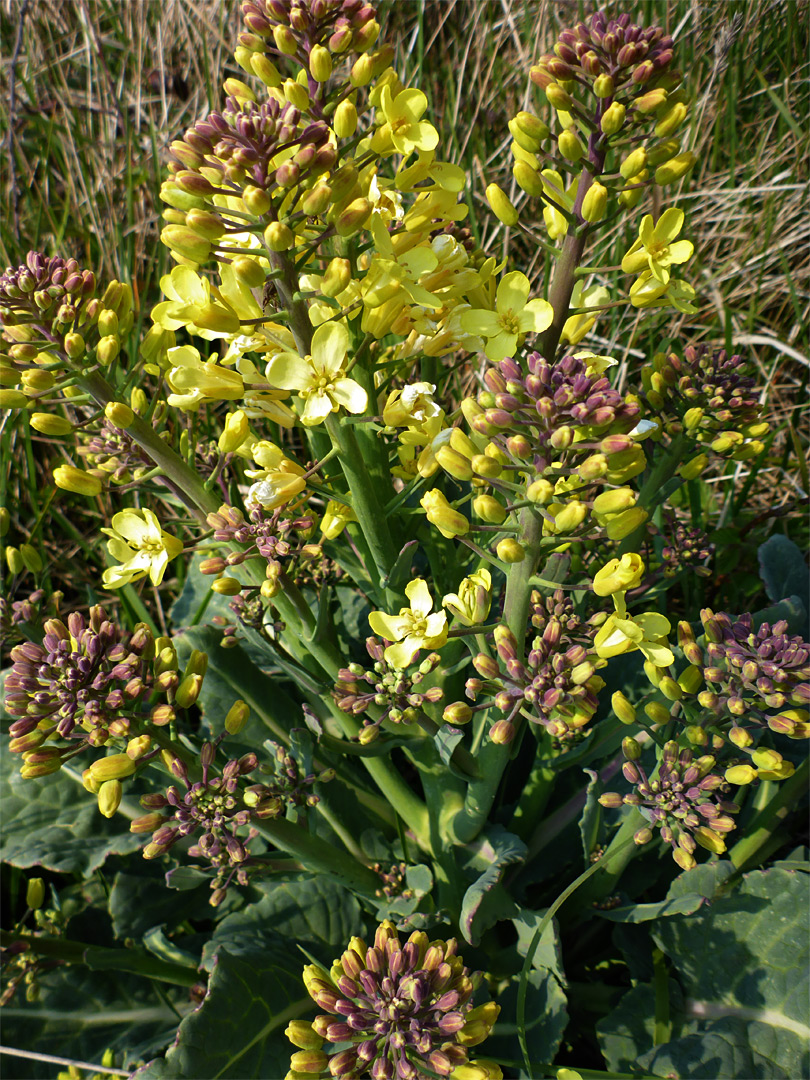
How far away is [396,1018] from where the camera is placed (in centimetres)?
163

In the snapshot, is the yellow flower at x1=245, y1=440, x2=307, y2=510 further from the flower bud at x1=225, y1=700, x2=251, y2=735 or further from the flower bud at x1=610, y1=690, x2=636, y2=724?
the flower bud at x1=610, y1=690, x2=636, y2=724

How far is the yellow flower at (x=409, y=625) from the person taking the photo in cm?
179

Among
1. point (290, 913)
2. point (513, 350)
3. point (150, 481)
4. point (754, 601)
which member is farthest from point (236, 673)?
point (754, 601)

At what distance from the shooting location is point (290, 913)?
2510 mm

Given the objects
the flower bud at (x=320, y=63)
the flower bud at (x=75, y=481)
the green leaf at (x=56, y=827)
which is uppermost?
the flower bud at (x=320, y=63)

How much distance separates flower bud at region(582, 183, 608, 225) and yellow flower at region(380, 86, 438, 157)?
35 centimetres

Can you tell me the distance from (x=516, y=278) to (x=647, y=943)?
2.19 metres

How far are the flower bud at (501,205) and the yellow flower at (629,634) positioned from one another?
2.91ft

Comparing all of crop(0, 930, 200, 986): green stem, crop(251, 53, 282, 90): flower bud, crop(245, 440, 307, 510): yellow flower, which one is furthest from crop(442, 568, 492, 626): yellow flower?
crop(0, 930, 200, 986): green stem

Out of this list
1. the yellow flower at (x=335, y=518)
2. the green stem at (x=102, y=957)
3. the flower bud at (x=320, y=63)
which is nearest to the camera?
the flower bud at (x=320, y=63)

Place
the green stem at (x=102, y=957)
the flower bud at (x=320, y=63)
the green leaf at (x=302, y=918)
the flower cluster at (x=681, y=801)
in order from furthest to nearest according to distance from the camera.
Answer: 1. the green leaf at (x=302, y=918)
2. the green stem at (x=102, y=957)
3. the flower cluster at (x=681, y=801)
4. the flower bud at (x=320, y=63)

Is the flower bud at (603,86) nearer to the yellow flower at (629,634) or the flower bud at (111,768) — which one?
the yellow flower at (629,634)

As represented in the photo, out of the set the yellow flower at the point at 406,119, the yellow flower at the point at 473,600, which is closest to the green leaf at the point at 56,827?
the yellow flower at the point at 473,600

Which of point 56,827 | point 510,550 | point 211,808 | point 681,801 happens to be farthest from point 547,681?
point 56,827
